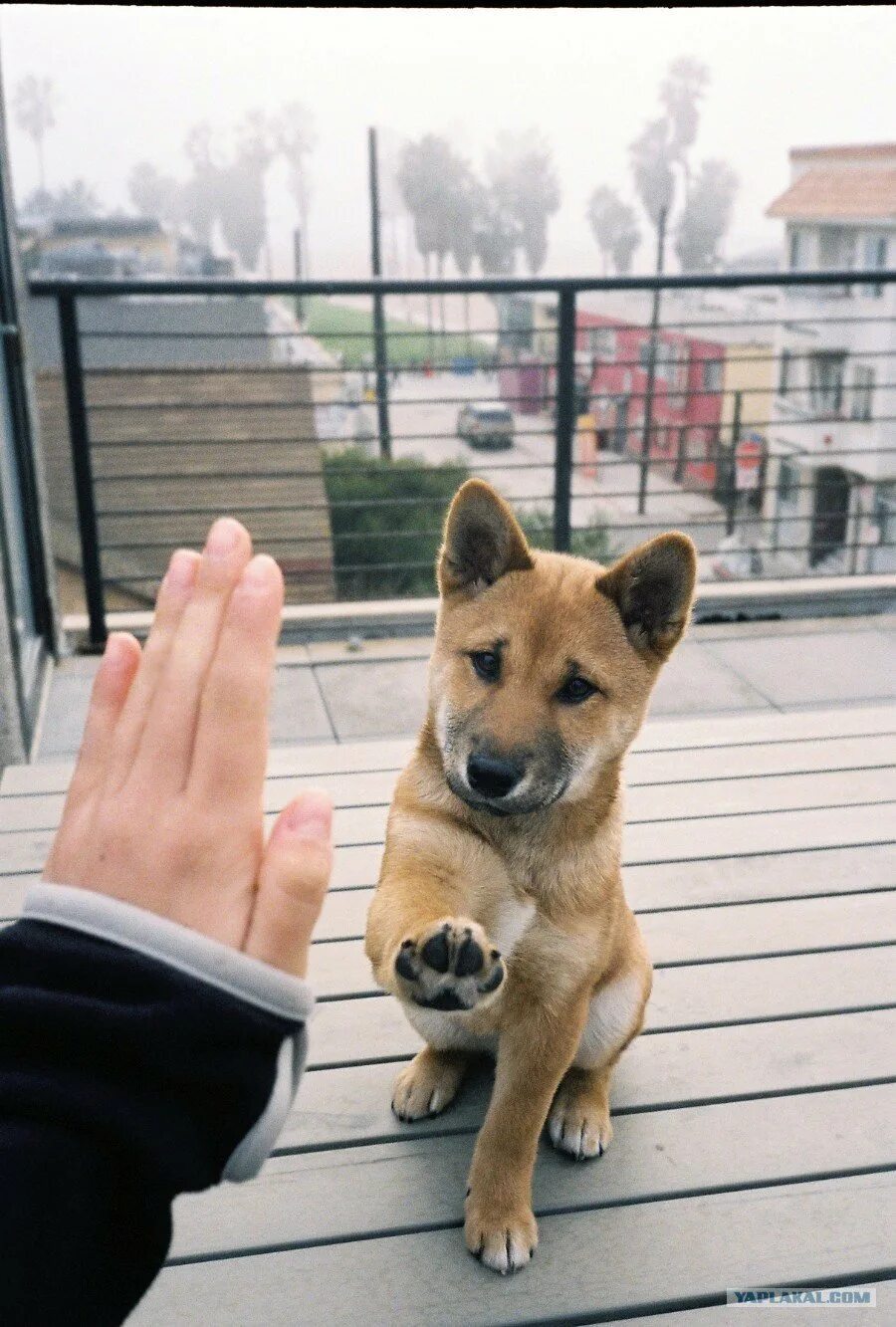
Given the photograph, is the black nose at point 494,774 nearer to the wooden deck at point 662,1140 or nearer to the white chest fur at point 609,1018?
the white chest fur at point 609,1018

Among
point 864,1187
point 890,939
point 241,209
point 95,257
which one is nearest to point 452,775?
point 864,1187

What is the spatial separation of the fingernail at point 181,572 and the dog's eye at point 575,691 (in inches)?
34.8

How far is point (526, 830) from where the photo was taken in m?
1.57

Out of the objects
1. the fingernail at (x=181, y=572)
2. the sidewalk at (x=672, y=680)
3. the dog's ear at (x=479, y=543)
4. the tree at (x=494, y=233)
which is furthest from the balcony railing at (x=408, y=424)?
the tree at (x=494, y=233)

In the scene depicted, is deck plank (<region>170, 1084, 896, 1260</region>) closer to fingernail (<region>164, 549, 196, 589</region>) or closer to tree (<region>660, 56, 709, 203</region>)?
fingernail (<region>164, 549, 196, 589</region>)

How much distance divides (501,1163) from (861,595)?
154 inches

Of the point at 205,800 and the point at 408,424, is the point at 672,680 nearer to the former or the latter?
the point at 205,800

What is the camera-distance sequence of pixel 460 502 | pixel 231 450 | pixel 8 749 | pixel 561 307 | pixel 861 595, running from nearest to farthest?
pixel 460 502 → pixel 8 749 → pixel 561 307 → pixel 861 595 → pixel 231 450

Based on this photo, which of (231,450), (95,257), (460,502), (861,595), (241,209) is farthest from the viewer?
(95,257)

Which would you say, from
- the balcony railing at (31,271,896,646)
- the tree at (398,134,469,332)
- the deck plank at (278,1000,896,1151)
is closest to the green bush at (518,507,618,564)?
the balcony railing at (31,271,896,646)

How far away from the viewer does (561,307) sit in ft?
14.7

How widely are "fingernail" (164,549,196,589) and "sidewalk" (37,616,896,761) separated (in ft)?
9.32

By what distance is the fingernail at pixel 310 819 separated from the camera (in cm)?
70

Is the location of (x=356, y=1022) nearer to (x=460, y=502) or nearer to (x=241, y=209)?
(x=460, y=502)
